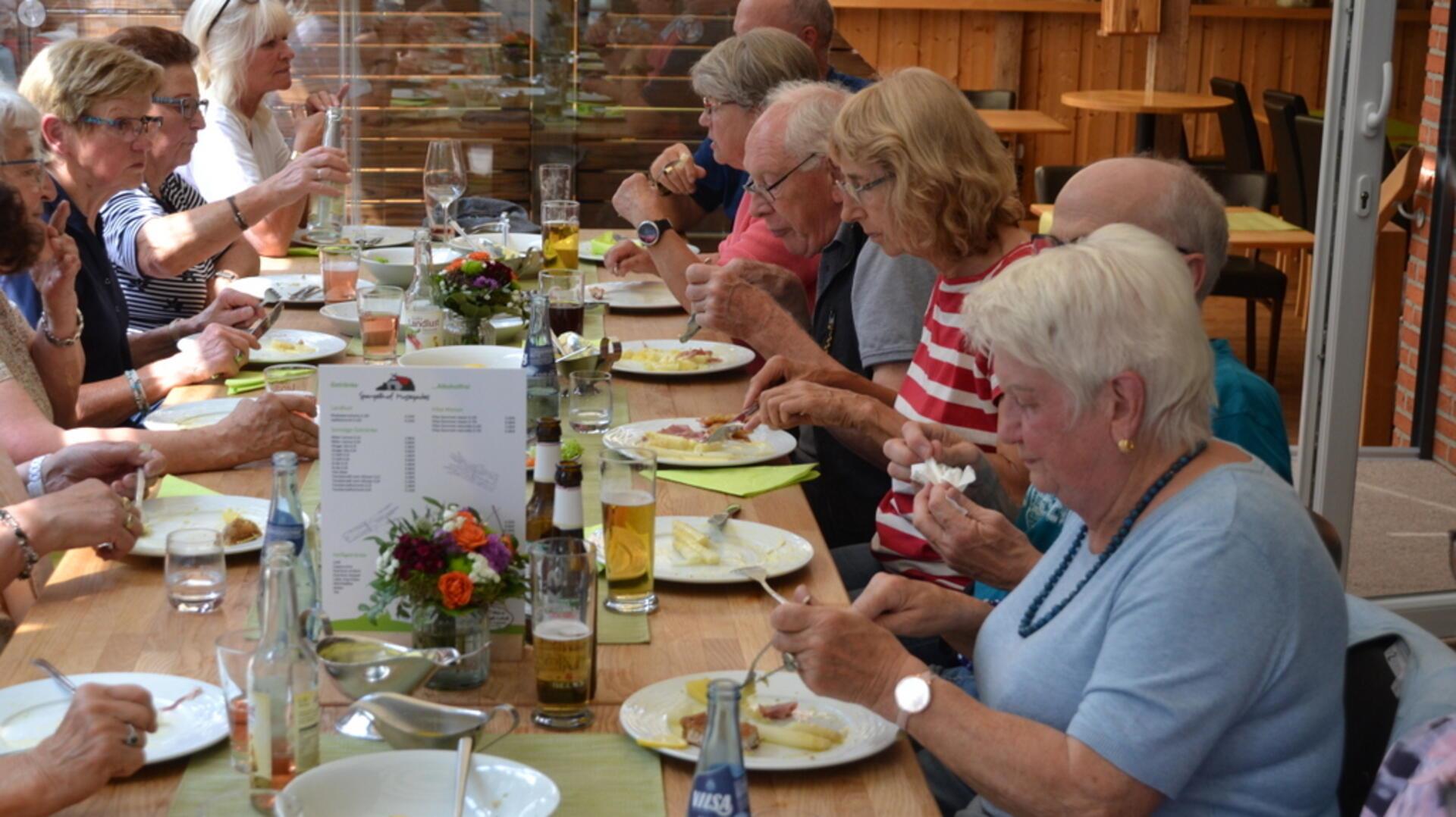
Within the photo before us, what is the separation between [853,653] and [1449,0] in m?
3.82

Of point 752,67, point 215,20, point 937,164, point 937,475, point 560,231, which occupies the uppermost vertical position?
point 215,20

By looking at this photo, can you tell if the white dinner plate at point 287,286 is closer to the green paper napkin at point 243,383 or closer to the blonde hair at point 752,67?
the green paper napkin at point 243,383

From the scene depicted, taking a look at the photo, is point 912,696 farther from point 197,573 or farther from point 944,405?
point 944,405

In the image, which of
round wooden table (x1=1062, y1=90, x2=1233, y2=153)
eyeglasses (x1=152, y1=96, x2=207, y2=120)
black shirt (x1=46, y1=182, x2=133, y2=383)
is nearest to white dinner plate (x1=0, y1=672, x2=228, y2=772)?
black shirt (x1=46, y1=182, x2=133, y2=383)

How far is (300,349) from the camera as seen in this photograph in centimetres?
314

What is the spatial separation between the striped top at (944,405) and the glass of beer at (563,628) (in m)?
0.88

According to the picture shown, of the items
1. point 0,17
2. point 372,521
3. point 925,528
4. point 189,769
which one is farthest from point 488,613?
point 0,17

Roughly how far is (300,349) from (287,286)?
721 millimetres

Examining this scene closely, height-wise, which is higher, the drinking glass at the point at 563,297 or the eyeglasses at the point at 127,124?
the eyeglasses at the point at 127,124

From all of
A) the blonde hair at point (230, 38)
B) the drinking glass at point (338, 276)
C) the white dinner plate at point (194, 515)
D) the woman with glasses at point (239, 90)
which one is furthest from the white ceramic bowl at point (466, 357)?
the blonde hair at point (230, 38)

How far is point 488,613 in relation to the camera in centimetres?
166

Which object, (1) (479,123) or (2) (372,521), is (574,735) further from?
(1) (479,123)

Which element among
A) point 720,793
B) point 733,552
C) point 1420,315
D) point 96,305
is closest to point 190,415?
point 96,305

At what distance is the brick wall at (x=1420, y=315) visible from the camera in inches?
176
